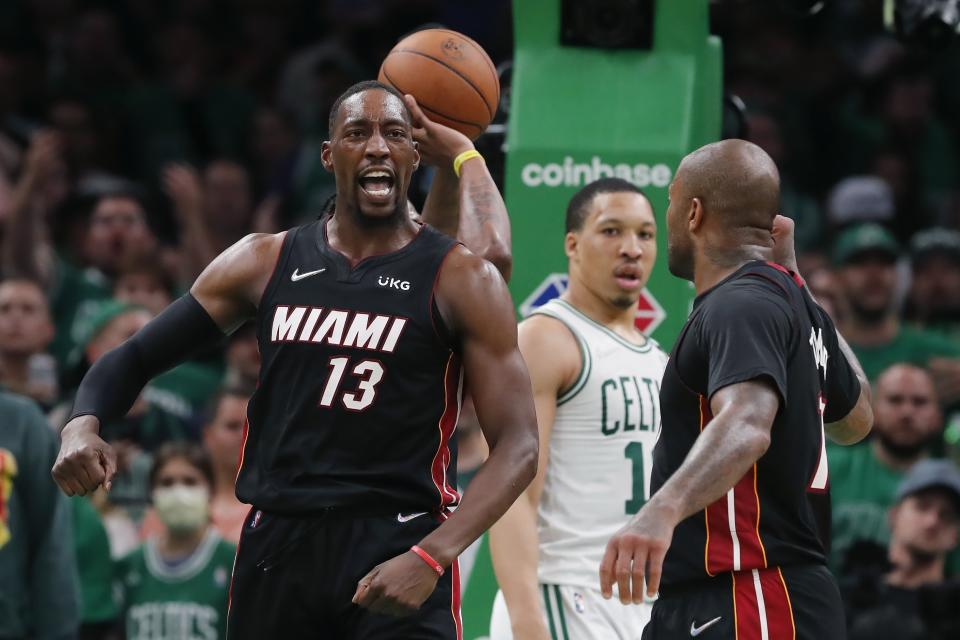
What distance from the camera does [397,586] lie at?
176 inches

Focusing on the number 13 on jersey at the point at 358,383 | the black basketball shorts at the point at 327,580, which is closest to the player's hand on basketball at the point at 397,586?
the black basketball shorts at the point at 327,580

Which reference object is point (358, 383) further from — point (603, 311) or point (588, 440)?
point (603, 311)

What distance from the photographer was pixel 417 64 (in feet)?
19.3

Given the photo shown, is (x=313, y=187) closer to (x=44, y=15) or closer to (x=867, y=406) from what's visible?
(x=44, y=15)

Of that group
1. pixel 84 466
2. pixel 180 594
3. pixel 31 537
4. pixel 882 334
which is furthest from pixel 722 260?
pixel 882 334

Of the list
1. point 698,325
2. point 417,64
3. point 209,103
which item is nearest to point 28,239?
point 209,103

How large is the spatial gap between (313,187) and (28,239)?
2386 mm

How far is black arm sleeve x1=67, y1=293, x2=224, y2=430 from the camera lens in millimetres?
4992

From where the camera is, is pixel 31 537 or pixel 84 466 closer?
pixel 84 466

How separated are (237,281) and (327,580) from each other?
36.3 inches

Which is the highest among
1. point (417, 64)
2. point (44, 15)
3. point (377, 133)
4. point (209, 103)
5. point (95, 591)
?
Answer: point (44, 15)

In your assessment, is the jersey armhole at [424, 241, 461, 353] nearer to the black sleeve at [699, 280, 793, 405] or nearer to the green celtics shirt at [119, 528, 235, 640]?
the black sleeve at [699, 280, 793, 405]

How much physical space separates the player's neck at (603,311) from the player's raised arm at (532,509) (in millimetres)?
214

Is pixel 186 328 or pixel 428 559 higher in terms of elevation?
pixel 186 328
